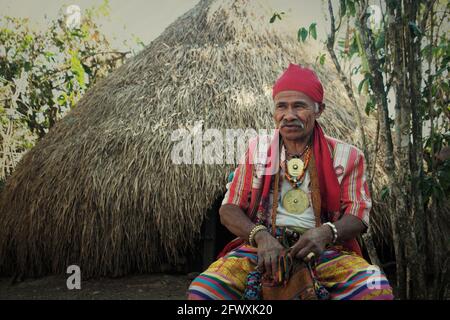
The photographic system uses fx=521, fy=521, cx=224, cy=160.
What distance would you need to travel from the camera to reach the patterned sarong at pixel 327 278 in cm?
200

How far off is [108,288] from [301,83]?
3345mm

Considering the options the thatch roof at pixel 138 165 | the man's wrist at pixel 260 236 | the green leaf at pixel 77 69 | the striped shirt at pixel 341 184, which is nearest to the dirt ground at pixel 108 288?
the thatch roof at pixel 138 165

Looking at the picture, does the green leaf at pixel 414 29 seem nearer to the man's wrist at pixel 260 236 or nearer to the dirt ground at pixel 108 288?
the man's wrist at pixel 260 236

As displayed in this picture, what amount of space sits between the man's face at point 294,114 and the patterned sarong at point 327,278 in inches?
22.0

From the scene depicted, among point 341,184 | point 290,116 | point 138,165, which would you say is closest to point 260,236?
point 341,184

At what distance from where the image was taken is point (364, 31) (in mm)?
2992

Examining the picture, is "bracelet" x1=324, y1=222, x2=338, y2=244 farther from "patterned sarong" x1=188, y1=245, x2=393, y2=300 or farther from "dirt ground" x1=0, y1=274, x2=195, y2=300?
"dirt ground" x1=0, y1=274, x2=195, y2=300

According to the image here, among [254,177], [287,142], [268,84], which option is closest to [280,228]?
[254,177]

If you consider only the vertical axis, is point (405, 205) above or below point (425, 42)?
below

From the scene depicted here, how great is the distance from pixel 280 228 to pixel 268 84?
3.59 m

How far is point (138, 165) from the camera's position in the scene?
5.11 meters

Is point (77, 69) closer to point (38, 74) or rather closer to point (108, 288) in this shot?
point (38, 74)

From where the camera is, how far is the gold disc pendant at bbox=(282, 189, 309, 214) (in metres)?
2.37

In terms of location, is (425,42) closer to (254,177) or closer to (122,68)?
(254,177)
